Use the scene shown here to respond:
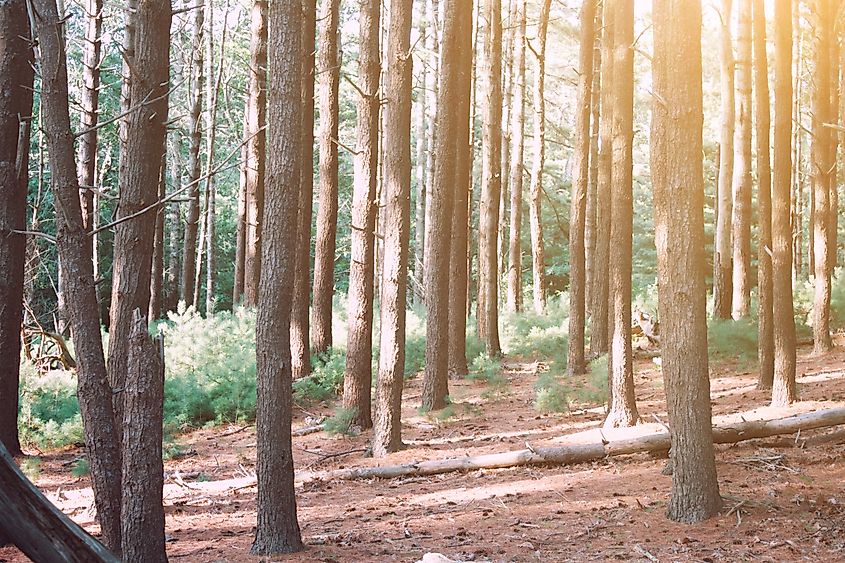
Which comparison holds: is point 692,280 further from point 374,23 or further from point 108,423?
point 374,23

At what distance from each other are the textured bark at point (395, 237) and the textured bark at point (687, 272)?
13.6ft

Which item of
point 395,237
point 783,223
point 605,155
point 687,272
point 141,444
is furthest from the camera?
point 605,155

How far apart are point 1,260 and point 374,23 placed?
20.6 ft

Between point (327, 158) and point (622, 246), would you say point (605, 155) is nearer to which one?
point (622, 246)

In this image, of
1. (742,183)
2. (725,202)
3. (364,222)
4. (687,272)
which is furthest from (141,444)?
(725,202)

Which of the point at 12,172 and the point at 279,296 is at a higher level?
the point at 12,172

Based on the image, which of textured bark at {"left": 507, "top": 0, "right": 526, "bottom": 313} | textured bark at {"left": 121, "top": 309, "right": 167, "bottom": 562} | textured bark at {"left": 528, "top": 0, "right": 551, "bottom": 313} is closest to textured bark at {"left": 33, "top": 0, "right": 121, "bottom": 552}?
textured bark at {"left": 121, "top": 309, "right": 167, "bottom": 562}

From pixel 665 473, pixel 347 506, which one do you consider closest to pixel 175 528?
pixel 347 506

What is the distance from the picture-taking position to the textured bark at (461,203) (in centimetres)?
1410

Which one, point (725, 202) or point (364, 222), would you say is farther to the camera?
point (725, 202)

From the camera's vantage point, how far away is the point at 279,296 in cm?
721

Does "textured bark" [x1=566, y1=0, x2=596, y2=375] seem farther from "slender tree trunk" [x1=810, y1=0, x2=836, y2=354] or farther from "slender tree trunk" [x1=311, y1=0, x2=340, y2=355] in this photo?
"slender tree trunk" [x1=311, y1=0, x2=340, y2=355]

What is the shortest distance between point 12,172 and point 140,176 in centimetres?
261

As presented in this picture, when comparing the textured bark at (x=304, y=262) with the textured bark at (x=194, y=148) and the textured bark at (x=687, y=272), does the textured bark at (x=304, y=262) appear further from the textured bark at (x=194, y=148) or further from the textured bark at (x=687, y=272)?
the textured bark at (x=687, y=272)
